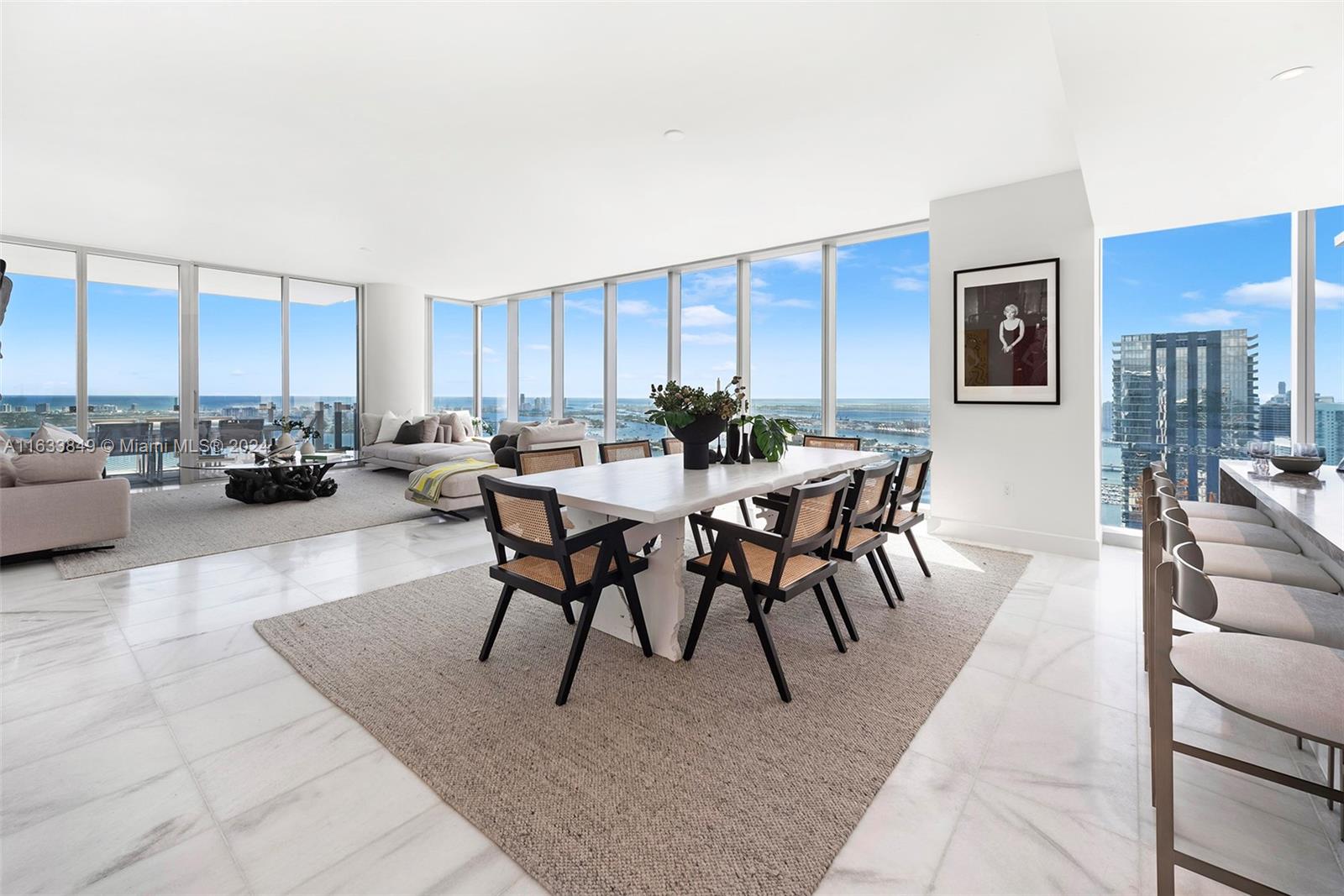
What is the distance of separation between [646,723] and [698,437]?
4.87ft

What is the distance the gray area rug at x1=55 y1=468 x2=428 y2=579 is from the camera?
3816 mm

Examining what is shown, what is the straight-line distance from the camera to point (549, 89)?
2.93 metres

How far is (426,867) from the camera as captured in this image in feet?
4.42

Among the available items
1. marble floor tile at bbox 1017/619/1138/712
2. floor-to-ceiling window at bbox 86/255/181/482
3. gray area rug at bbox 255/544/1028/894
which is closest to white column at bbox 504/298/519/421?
floor-to-ceiling window at bbox 86/255/181/482

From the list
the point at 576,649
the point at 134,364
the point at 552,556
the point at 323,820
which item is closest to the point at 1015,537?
the point at 576,649

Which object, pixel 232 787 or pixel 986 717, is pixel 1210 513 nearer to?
pixel 986 717

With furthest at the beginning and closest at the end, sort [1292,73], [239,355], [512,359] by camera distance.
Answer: [512,359] < [239,355] < [1292,73]

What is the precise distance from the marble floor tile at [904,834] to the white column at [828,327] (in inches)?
166

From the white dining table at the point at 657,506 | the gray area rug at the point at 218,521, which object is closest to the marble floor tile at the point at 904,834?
the white dining table at the point at 657,506

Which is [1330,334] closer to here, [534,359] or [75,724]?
[75,724]

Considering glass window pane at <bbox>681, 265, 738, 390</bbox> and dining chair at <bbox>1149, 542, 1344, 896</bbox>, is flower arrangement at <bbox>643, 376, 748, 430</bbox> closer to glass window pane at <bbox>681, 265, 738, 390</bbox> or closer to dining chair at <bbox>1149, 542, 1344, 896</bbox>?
dining chair at <bbox>1149, 542, 1344, 896</bbox>

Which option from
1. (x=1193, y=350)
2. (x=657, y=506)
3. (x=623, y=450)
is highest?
(x=1193, y=350)

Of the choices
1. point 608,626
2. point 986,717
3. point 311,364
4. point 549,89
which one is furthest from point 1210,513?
point 311,364

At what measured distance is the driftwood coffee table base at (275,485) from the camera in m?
5.65
